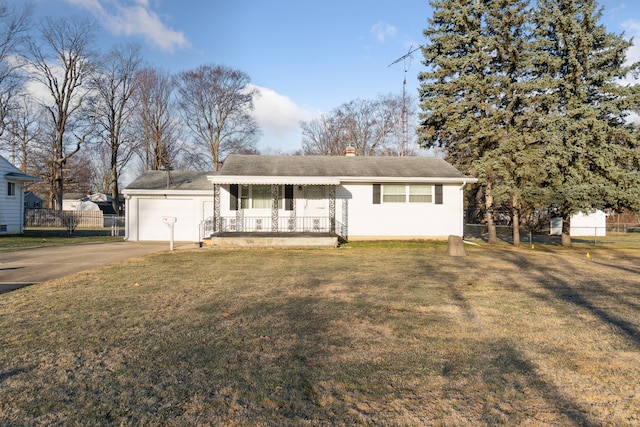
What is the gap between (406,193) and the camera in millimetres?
16344

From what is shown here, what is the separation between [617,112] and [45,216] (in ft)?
125

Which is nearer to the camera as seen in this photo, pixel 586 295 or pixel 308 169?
pixel 586 295

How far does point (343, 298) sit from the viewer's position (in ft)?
19.8

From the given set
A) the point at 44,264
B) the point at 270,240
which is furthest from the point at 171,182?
the point at 44,264

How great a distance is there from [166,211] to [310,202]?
6.91 metres

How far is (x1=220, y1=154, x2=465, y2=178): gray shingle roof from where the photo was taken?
16094 millimetres

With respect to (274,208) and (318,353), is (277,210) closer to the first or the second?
(274,208)

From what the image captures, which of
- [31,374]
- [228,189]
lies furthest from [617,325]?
[228,189]

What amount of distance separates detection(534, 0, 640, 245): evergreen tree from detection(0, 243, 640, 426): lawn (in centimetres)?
1038

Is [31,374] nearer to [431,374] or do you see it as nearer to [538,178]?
[431,374]

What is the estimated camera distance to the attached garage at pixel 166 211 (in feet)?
57.4

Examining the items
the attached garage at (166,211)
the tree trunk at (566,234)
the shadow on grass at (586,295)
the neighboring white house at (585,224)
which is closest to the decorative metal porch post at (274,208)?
the attached garage at (166,211)

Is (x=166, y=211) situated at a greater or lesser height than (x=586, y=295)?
greater

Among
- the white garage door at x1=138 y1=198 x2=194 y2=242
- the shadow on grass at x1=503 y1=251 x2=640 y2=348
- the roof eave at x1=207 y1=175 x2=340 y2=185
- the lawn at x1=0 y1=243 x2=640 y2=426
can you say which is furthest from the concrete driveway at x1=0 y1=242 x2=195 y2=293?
the shadow on grass at x1=503 y1=251 x2=640 y2=348
